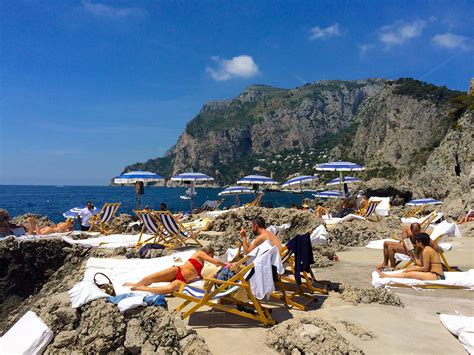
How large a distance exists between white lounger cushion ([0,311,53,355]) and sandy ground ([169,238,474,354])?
143cm

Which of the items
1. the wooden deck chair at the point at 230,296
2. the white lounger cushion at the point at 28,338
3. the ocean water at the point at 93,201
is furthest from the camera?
the ocean water at the point at 93,201

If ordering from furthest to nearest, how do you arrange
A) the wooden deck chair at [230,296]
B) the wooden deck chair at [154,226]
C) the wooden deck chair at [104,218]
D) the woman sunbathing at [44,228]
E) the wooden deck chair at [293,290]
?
the wooden deck chair at [104,218] < the woman sunbathing at [44,228] < the wooden deck chair at [154,226] < the wooden deck chair at [293,290] < the wooden deck chair at [230,296]

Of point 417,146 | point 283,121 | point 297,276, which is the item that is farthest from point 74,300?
point 283,121

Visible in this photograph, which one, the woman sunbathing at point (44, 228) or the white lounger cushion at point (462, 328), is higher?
the woman sunbathing at point (44, 228)

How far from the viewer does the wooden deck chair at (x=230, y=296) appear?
409 centimetres

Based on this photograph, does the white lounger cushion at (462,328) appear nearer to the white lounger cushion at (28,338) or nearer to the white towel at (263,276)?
the white towel at (263,276)

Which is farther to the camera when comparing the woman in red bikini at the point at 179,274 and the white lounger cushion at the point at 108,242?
the white lounger cushion at the point at 108,242

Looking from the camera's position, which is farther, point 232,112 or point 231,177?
point 232,112

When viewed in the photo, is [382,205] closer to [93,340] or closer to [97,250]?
[97,250]

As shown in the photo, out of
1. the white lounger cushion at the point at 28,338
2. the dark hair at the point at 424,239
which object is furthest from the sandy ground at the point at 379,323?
the white lounger cushion at the point at 28,338

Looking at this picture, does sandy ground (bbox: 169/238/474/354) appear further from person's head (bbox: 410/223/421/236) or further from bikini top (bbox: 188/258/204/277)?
person's head (bbox: 410/223/421/236)

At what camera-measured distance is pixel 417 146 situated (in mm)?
72062

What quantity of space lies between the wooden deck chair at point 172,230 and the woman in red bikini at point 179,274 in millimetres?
3948

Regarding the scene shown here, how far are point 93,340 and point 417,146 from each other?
7731cm
